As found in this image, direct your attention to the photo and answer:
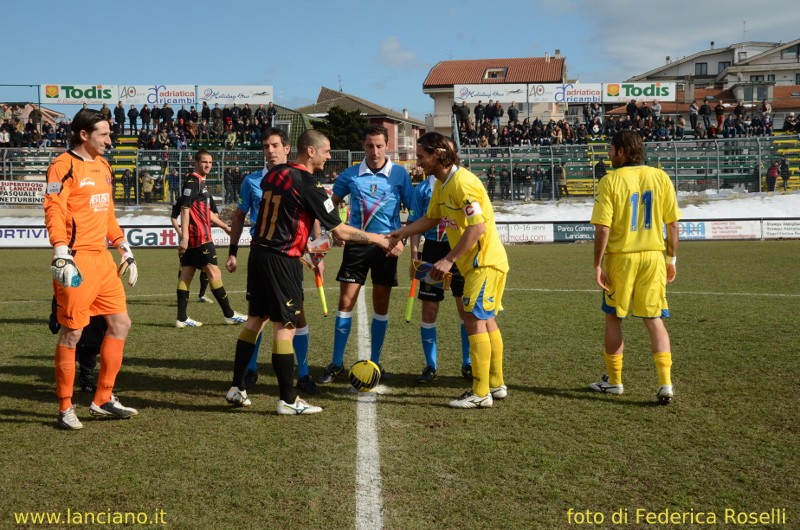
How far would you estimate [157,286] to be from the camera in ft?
47.9

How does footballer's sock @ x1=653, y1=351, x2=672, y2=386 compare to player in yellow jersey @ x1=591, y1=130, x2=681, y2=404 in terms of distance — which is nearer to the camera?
footballer's sock @ x1=653, y1=351, x2=672, y2=386

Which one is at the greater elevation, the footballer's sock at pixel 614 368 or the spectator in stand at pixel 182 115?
the spectator in stand at pixel 182 115

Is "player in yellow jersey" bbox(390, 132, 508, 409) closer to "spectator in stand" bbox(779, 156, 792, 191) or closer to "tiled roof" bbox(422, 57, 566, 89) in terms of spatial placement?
"spectator in stand" bbox(779, 156, 792, 191)

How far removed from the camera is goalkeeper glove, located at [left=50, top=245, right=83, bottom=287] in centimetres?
500

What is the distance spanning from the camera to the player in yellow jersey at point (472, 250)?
565cm

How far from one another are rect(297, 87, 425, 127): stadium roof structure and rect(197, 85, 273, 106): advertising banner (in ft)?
129

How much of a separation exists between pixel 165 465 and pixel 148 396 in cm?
187

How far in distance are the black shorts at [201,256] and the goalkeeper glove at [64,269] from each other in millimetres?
4943

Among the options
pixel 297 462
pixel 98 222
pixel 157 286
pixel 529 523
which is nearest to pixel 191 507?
pixel 297 462

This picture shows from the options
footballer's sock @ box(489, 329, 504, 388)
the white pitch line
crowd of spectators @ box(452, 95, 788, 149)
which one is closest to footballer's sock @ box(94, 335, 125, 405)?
the white pitch line

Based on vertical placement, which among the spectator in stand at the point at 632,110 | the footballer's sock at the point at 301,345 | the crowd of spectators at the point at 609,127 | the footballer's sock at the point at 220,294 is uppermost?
the spectator in stand at the point at 632,110

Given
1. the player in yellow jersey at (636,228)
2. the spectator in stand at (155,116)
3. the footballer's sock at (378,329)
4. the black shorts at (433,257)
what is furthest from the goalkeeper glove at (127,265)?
the spectator in stand at (155,116)

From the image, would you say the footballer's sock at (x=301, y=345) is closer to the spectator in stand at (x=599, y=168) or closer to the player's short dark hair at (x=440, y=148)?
the player's short dark hair at (x=440, y=148)

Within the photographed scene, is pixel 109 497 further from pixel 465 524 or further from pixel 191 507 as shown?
pixel 465 524
